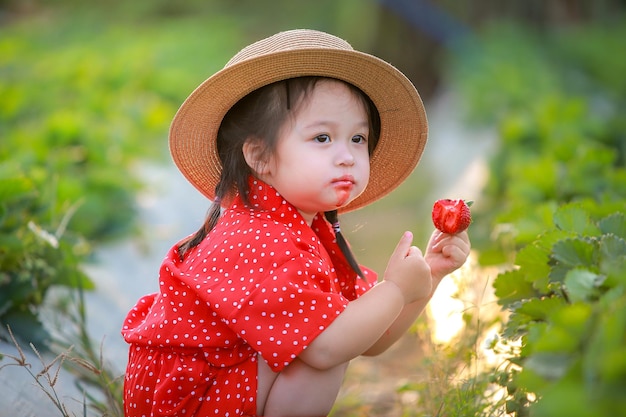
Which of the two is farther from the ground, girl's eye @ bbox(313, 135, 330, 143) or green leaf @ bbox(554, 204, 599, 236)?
green leaf @ bbox(554, 204, 599, 236)

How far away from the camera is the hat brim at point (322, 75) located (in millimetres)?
2291

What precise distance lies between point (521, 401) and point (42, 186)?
2390 millimetres

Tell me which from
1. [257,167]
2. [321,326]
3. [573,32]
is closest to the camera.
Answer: [321,326]

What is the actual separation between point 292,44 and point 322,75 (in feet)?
0.40

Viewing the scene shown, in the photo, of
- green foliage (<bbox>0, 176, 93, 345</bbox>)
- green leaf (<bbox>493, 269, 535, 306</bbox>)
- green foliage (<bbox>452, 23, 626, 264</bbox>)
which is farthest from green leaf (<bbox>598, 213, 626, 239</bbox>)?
green foliage (<bbox>0, 176, 93, 345</bbox>)

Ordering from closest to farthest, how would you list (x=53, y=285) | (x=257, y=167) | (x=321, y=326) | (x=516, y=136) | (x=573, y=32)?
(x=321, y=326), (x=257, y=167), (x=53, y=285), (x=516, y=136), (x=573, y=32)

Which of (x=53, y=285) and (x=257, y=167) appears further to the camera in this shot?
(x=53, y=285)

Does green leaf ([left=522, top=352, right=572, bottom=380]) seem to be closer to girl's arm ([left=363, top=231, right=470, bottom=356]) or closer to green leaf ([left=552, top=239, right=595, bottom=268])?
green leaf ([left=552, top=239, right=595, bottom=268])

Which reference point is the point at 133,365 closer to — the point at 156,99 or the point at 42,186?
the point at 42,186

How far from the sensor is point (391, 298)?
7.25 feet

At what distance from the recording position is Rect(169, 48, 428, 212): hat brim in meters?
2.29

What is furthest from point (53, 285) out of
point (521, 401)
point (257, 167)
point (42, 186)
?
point (521, 401)

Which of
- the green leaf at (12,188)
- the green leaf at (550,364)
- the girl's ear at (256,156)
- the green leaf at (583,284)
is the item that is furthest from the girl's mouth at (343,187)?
the green leaf at (12,188)

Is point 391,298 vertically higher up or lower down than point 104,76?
lower down
